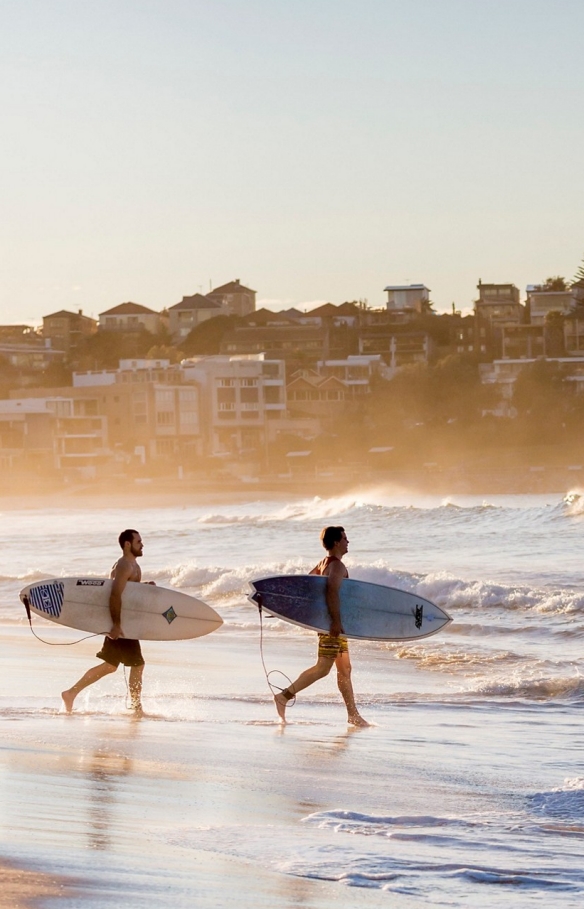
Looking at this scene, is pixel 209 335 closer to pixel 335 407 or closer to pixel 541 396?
pixel 335 407

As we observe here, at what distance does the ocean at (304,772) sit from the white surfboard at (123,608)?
0.55 metres

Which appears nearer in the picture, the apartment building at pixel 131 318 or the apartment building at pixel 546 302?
the apartment building at pixel 546 302

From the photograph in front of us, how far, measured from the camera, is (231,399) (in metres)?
92.4

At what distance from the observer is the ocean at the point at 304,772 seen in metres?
4.70

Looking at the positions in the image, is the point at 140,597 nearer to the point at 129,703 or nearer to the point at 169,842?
the point at 129,703

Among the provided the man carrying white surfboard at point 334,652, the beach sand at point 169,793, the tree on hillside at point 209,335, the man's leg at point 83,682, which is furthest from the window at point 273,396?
the man carrying white surfboard at point 334,652

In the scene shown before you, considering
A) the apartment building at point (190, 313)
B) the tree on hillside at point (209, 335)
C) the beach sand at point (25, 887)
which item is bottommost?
the beach sand at point (25, 887)

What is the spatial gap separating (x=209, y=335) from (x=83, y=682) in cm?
10518

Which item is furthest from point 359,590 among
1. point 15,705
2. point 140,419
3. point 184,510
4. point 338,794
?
point 140,419

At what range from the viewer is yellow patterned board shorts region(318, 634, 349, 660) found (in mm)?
8477

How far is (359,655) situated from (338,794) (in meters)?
6.64

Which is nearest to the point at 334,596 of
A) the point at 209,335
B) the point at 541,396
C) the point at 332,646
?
the point at 332,646

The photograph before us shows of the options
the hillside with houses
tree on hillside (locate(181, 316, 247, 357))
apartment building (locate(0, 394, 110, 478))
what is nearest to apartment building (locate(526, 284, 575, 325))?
the hillside with houses

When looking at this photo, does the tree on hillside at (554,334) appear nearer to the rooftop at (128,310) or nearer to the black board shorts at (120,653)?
the rooftop at (128,310)
